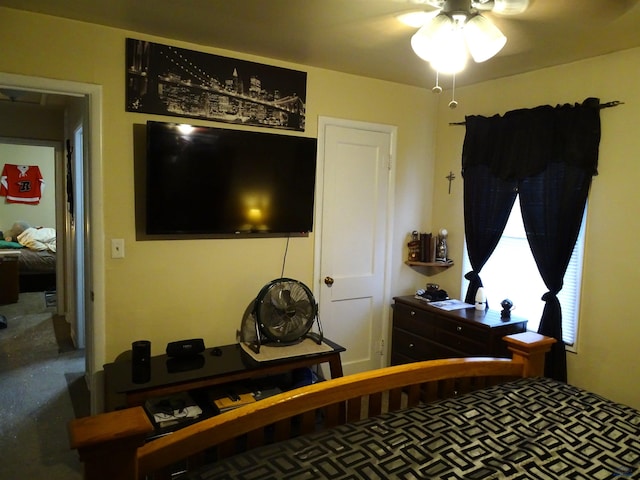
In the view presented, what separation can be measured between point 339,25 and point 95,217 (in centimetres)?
174

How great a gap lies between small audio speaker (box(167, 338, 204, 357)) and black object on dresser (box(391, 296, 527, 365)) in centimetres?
165

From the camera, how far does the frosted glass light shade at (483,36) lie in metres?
1.90

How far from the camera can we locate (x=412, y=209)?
374 centimetres

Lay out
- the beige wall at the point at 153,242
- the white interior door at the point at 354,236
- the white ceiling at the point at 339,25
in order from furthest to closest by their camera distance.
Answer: the white interior door at the point at 354,236 → the beige wall at the point at 153,242 → the white ceiling at the point at 339,25

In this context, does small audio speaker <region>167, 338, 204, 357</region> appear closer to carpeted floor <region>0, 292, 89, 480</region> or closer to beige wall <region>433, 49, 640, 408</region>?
carpeted floor <region>0, 292, 89, 480</region>

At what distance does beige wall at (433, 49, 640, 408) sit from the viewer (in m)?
2.54

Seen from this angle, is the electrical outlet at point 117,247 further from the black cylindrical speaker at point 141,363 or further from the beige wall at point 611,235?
the beige wall at point 611,235

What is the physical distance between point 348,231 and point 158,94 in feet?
5.42

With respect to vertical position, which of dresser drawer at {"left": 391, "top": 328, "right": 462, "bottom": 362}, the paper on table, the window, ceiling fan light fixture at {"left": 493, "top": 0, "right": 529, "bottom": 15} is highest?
ceiling fan light fixture at {"left": 493, "top": 0, "right": 529, "bottom": 15}

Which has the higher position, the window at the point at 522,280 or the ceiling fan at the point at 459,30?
the ceiling fan at the point at 459,30

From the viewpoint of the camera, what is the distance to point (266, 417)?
4.74 ft

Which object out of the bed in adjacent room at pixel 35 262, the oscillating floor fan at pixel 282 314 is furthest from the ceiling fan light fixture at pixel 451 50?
the bed in adjacent room at pixel 35 262

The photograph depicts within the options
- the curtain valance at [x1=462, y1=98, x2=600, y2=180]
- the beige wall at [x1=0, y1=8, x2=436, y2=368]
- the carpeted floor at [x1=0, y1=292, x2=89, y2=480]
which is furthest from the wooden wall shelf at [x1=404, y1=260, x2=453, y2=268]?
the carpeted floor at [x1=0, y1=292, x2=89, y2=480]

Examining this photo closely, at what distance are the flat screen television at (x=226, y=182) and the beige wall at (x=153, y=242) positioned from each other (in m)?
0.15
